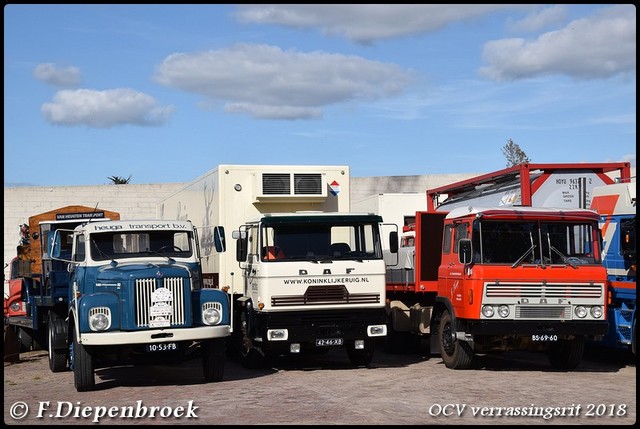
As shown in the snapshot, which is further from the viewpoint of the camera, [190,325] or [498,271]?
[498,271]

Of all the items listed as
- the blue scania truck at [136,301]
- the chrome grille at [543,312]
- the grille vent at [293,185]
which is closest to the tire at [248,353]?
the blue scania truck at [136,301]

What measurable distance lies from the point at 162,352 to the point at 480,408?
5.06 metres

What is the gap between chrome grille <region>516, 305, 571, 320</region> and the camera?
1502 centimetres

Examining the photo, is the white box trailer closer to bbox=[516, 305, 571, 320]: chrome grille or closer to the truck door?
the truck door

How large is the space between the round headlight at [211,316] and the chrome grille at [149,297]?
34 cm

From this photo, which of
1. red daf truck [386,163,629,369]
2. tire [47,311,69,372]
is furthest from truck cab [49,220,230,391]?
red daf truck [386,163,629,369]

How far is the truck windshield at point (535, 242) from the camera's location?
15203 millimetres

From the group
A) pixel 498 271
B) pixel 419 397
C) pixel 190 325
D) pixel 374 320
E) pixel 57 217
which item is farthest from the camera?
pixel 57 217

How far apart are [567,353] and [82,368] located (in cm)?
793

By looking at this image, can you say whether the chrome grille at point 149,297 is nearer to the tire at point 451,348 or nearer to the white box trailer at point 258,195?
the white box trailer at point 258,195

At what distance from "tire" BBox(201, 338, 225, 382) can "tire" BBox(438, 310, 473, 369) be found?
13.0ft

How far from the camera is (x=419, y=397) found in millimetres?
12547

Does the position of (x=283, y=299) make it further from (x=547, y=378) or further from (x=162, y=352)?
(x=547, y=378)

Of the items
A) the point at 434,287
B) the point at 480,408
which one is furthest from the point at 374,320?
the point at 480,408
